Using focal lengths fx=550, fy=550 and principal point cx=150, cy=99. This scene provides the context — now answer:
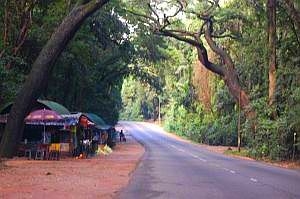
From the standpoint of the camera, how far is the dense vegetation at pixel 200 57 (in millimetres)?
33031

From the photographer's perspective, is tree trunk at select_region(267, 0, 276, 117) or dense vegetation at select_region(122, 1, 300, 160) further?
tree trunk at select_region(267, 0, 276, 117)

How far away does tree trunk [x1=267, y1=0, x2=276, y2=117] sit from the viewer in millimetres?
37750

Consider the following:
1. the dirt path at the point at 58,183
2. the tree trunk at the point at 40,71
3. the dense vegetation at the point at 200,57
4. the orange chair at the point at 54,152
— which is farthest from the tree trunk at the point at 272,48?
the dirt path at the point at 58,183

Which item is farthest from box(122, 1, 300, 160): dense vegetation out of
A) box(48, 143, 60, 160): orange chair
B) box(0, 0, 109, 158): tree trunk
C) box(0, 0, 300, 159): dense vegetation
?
box(48, 143, 60, 160): orange chair

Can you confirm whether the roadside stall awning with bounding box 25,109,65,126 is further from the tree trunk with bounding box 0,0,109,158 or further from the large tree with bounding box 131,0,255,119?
the large tree with bounding box 131,0,255,119

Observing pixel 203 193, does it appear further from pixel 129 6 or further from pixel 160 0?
pixel 129 6

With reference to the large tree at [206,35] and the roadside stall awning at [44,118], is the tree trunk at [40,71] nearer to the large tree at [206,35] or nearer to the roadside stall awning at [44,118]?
the roadside stall awning at [44,118]

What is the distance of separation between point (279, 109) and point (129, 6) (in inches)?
737

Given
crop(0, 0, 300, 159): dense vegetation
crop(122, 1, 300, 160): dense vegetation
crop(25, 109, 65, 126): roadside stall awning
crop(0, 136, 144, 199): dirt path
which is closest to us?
crop(0, 136, 144, 199): dirt path

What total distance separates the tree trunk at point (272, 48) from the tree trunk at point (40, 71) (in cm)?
1518

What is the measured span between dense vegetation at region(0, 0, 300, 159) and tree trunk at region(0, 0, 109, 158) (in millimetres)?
1347

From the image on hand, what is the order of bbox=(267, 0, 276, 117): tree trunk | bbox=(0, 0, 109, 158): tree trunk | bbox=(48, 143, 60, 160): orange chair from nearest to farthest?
bbox=(0, 0, 109, 158): tree trunk
bbox=(48, 143, 60, 160): orange chair
bbox=(267, 0, 276, 117): tree trunk

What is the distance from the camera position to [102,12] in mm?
45812

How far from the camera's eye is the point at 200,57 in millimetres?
44969
